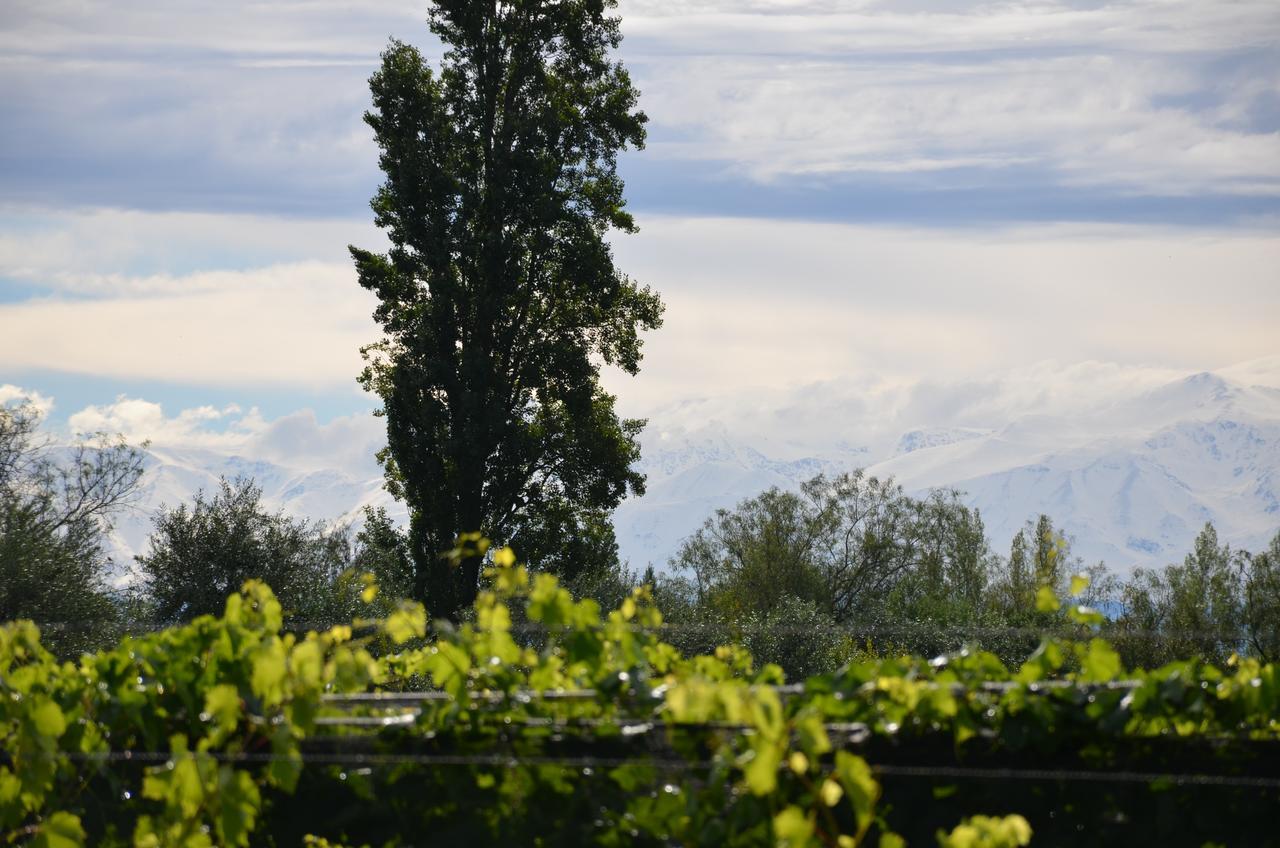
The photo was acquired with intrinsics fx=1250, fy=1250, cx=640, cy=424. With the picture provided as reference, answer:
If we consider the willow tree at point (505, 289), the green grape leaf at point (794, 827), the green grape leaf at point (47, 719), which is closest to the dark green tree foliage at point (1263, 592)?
the willow tree at point (505, 289)

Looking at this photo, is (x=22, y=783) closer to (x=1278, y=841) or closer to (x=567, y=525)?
(x=1278, y=841)

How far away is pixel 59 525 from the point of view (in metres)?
23.8

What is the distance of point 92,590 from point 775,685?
21.1 meters

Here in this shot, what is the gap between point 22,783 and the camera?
3785 millimetres

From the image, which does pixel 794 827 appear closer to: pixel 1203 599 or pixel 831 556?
pixel 831 556

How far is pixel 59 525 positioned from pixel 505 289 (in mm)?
10091

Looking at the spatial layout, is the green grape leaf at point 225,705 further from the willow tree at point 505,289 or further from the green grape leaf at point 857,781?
the willow tree at point 505,289

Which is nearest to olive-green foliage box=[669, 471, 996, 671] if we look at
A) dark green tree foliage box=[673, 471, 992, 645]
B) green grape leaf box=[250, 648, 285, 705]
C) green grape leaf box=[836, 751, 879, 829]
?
dark green tree foliage box=[673, 471, 992, 645]

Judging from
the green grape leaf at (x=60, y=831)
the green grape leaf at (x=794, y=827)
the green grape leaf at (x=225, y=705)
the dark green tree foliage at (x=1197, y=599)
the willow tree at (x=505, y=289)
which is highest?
the willow tree at (x=505, y=289)

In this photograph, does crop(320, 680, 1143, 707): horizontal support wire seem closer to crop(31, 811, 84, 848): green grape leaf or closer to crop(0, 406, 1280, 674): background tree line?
crop(0, 406, 1280, 674): background tree line

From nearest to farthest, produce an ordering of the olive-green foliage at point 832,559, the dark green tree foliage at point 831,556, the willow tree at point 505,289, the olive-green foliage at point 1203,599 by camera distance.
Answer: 1. the willow tree at point 505,289
2. the olive-green foliage at point 1203,599
3. the olive-green foliage at point 832,559
4. the dark green tree foliage at point 831,556

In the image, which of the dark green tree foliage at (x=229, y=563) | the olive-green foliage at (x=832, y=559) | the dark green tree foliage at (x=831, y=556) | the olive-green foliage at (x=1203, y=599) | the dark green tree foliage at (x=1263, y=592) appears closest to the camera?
the dark green tree foliage at (x=229, y=563)

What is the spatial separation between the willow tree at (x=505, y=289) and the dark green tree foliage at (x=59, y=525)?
18.5 ft

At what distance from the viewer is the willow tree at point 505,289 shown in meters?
20.7
